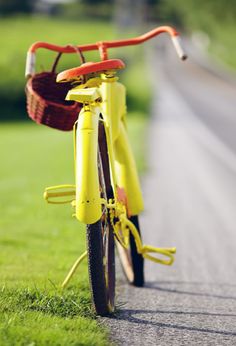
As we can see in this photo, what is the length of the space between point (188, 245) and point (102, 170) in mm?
2830

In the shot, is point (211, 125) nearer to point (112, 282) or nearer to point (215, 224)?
point (215, 224)

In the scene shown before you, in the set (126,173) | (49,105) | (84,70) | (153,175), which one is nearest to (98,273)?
(84,70)

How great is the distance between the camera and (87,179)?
4.83 m

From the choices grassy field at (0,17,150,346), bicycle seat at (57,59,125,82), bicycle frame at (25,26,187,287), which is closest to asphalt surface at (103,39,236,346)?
grassy field at (0,17,150,346)

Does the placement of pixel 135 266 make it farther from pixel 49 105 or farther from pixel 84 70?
pixel 84 70

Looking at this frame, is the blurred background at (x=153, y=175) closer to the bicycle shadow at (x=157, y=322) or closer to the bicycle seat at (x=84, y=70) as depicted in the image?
the bicycle shadow at (x=157, y=322)

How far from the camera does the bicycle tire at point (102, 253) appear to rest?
4.89 m

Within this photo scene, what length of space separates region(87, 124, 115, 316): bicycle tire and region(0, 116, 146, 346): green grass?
0.42 ft

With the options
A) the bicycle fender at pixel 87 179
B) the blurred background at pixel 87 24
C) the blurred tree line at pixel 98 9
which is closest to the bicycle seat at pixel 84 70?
the bicycle fender at pixel 87 179

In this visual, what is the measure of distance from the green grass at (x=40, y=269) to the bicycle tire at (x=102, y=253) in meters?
0.13

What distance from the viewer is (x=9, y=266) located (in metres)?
6.66

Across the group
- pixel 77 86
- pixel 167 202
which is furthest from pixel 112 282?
pixel 167 202

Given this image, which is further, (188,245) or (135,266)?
(188,245)

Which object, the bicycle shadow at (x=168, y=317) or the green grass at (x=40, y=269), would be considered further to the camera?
the bicycle shadow at (x=168, y=317)
